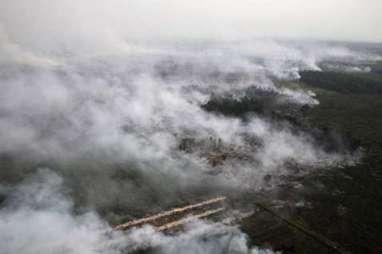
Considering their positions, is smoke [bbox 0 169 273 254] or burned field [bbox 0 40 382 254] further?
burned field [bbox 0 40 382 254]

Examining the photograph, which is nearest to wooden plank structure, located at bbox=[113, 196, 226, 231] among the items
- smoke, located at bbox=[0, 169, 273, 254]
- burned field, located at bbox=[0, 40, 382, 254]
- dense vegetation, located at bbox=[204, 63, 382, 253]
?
burned field, located at bbox=[0, 40, 382, 254]

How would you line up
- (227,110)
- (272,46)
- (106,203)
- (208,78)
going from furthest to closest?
(272,46)
(208,78)
(227,110)
(106,203)

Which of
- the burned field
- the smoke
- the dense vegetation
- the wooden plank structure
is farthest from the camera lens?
the dense vegetation

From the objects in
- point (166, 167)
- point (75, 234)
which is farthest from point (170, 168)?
point (75, 234)

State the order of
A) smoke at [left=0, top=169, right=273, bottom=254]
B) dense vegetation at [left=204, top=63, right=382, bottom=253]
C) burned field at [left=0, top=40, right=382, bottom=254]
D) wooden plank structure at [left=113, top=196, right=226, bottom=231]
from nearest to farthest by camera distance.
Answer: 1. smoke at [left=0, top=169, right=273, bottom=254]
2. burned field at [left=0, top=40, right=382, bottom=254]
3. wooden plank structure at [left=113, top=196, right=226, bottom=231]
4. dense vegetation at [left=204, top=63, right=382, bottom=253]

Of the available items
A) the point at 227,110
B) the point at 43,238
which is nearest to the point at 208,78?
the point at 227,110

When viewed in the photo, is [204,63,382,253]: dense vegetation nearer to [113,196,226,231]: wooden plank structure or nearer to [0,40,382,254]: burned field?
[0,40,382,254]: burned field

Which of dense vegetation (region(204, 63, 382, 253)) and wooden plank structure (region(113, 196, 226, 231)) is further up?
wooden plank structure (region(113, 196, 226, 231))

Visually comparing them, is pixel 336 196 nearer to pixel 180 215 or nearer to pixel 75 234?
pixel 180 215

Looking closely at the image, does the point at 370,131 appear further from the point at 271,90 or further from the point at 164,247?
the point at 164,247
